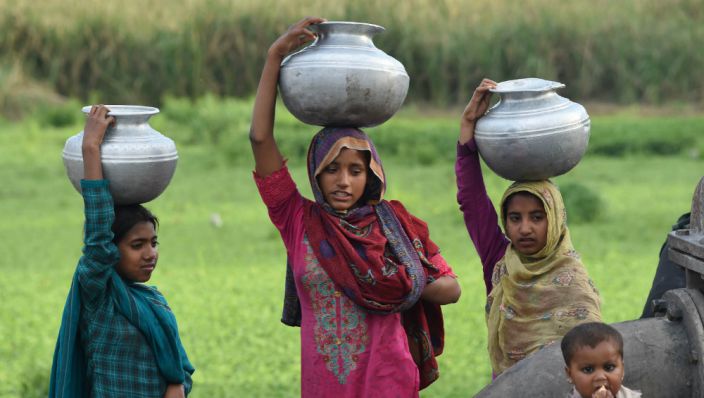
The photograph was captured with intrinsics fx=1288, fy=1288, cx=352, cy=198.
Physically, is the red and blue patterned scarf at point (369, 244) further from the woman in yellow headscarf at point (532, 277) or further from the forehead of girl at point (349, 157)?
the woman in yellow headscarf at point (532, 277)

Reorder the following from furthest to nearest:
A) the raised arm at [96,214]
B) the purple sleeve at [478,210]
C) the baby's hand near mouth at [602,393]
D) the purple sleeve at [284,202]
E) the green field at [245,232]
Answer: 1. the green field at [245,232]
2. the purple sleeve at [478,210]
3. the purple sleeve at [284,202]
4. the raised arm at [96,214]
5. the baby's hand near mouth at [602,393]

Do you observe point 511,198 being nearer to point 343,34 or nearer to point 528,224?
point 528,224

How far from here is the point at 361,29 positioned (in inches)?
140

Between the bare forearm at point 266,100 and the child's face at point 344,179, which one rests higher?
the bare forearm at point 266,100

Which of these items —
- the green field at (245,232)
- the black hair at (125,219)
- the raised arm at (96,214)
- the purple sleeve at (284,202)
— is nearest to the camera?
the raised arm at (96,214)

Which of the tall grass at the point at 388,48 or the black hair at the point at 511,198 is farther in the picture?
the tall grass at the point at 388,48

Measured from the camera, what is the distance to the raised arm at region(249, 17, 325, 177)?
3514 millimetres

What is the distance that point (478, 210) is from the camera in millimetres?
3777

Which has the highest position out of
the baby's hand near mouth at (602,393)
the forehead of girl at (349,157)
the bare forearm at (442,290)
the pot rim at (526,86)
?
the pot rim at (526,86)

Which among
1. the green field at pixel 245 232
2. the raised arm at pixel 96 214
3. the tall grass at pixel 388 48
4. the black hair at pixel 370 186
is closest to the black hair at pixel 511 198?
the black hair at pixel 370 186

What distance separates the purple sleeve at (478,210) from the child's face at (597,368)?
2.65 feet

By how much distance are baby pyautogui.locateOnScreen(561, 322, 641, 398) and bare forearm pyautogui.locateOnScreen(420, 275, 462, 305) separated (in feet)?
2.03

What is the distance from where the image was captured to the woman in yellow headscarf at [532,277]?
Result: 3.52 meters

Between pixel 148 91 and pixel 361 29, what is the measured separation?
494 inches
